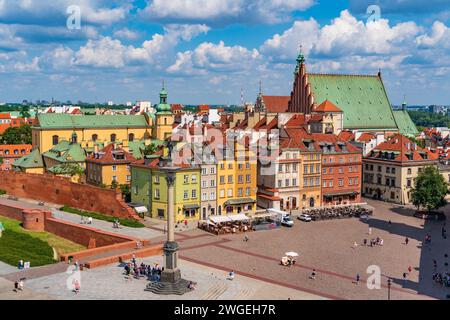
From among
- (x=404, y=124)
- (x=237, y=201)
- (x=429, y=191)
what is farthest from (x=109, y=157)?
(x=404, y=124)

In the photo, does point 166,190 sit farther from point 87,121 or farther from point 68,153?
point 87,121

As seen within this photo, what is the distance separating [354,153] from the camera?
8631cm

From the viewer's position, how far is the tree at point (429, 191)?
7512 cm

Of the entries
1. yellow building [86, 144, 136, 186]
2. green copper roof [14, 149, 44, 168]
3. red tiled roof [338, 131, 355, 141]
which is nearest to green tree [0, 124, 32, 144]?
green copper roof [14, 149, 44, 168]

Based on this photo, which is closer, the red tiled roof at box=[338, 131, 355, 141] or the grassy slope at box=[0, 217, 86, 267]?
the grassy slope at box=[0, 217, 86, 267]

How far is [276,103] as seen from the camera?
130625 mm

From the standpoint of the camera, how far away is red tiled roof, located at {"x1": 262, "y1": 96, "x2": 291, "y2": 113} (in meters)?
128

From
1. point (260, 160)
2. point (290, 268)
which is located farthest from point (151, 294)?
point (260, 160)

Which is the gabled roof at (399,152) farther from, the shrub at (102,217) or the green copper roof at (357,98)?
the shrub at (102,217)

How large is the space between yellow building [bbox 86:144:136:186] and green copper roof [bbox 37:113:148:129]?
2736 centimetres

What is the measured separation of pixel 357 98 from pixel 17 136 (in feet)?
242

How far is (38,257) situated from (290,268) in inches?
880

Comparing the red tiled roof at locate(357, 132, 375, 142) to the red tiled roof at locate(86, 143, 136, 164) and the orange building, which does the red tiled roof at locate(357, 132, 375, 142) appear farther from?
the orange building
